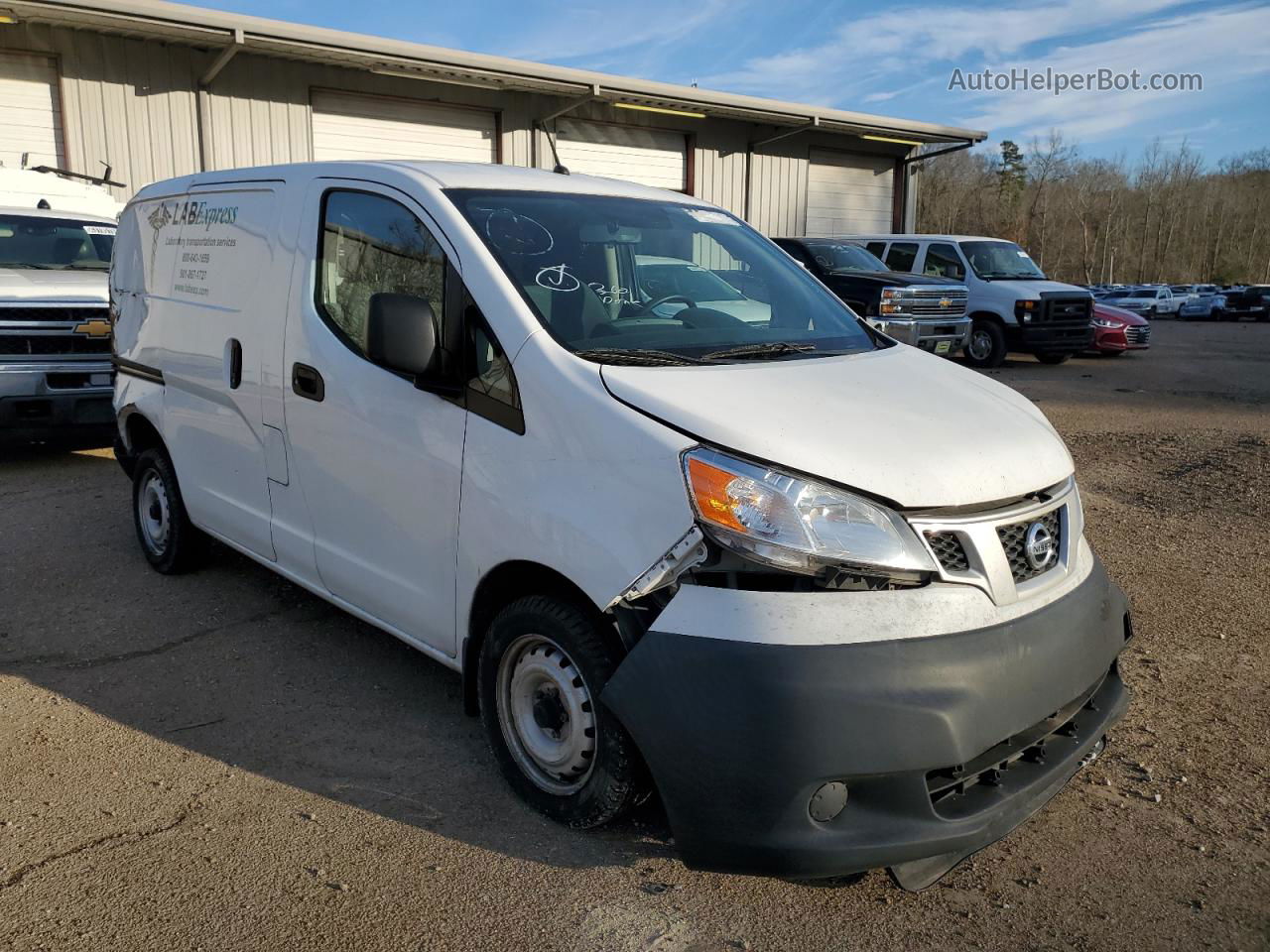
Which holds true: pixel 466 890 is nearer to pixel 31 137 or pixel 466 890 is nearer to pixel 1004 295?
pixel 31 137

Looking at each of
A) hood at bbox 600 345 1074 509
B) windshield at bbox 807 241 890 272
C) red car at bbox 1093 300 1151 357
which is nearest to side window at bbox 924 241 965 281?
windshield at bbox 807 241 890 272

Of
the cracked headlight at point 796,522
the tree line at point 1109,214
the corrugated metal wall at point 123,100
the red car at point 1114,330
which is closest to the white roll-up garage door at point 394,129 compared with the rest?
the corrugated metal wall at point 123,100

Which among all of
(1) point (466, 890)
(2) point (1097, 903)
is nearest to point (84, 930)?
(1) point (466, 890)

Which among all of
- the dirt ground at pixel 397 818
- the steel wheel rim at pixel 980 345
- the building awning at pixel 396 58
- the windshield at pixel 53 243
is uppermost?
the building awning at pixel 396 58

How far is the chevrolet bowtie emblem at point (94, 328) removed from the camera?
26.2ft

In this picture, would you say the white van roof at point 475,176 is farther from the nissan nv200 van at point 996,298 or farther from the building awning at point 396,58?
the nissan nv200 van at point 996,298

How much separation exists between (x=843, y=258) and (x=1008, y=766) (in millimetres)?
13284

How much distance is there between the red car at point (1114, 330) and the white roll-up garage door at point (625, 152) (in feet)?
26.5

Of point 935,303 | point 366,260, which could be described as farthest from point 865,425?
point 935,303

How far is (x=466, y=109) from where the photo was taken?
16.5 meters

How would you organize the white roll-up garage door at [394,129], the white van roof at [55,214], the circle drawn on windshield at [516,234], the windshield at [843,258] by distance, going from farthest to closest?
the white roll-up garage door at [394,129] < the windshield at [843,258] < the white van roof at [55,214] < the circle drawn on windshield at [516,234]

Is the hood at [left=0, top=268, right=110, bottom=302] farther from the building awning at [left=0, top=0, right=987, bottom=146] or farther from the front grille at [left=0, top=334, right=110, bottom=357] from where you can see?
the building awning at [left=0, top=0, right=987, bottom=146]

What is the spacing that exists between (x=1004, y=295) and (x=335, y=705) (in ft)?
48.0

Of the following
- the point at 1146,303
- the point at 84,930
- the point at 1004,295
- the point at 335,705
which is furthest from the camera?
the point at 1146,303
